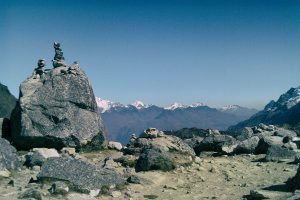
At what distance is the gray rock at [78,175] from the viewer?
18.5 metres

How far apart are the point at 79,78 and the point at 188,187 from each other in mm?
20081

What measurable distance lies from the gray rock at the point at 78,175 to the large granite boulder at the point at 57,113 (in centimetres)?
1295

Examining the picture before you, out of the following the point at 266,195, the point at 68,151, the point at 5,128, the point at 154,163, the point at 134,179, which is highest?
the point at 5,128

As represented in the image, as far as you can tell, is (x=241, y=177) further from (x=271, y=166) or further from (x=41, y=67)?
(x=41, y=67)

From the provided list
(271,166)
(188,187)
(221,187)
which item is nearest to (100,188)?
(188,187)

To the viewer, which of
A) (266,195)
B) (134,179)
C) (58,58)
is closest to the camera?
(266,195)

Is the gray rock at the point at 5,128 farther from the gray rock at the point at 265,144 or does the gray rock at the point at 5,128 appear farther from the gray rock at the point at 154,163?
the gray rock at the point at 265,144

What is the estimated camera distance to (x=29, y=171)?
23.3 metres

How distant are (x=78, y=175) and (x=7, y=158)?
21.4 feet

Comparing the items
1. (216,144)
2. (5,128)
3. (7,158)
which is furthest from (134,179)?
(5,128)

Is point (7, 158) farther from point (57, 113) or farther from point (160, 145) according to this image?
point (160, 145)

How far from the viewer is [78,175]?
62.5 ft

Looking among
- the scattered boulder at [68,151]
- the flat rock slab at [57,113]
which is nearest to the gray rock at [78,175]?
the scattered boulder at [68,151]

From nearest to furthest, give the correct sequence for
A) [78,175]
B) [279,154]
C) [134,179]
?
[78,175]
[134,179]
[279,154]
